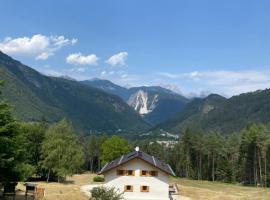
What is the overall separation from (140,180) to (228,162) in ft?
209

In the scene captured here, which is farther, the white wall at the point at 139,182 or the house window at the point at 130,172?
the house window at the point at 130,172

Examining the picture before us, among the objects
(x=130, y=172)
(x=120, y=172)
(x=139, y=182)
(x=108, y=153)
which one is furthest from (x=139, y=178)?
(x=108, y=153)

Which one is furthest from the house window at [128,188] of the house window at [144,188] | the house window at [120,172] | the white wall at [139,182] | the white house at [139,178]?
the house window at [120,172]

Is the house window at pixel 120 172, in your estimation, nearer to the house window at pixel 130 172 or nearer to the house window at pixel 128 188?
the house window at pixel 130 172

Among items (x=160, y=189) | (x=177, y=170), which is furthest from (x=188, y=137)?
(x=160, y=189)

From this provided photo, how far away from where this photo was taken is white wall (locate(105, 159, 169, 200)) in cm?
6109

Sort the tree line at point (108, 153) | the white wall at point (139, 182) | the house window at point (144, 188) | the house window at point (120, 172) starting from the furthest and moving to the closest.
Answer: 1. the house window at point (120, 172)
2. the house window at point (144, 188)
3. the white wall at point (139, 182)
4. the tree line at point (108, 153)

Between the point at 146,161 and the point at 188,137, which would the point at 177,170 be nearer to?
the point at 188,137

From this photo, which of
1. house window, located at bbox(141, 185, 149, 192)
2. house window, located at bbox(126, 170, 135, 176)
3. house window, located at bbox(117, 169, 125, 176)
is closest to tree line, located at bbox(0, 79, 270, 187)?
house window, located at bbox(117, 169, 125, 176)

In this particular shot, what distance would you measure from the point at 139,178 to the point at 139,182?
564mm

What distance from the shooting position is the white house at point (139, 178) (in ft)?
201

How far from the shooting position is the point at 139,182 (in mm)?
61688

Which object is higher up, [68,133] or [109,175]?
[68,133]

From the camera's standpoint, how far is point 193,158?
127375 millimetres
